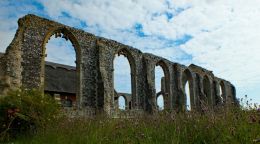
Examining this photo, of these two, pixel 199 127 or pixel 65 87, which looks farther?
pixel 65 87

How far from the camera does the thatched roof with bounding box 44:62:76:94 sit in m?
26.3

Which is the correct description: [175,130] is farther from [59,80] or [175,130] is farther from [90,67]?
[59,80]

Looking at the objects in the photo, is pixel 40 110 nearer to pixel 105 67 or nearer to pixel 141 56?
pixel 105 67

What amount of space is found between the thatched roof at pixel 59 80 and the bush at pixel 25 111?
15068 millimetres

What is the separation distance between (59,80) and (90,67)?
1167 cm

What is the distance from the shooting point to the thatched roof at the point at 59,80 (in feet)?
86.2

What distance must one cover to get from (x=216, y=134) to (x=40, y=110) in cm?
665

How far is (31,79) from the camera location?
13859 millimetres

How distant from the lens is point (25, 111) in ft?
31.8

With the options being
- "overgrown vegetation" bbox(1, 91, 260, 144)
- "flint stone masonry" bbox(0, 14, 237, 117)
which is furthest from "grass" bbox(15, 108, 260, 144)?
"flint stone masonry" bbox(0, 14, 237, 117)

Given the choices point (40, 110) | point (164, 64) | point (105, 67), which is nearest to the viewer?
point (40, 110)

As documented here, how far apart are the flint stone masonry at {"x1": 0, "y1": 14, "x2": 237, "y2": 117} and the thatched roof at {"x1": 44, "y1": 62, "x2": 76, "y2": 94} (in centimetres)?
877

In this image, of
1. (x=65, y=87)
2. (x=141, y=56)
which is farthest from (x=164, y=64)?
(x=65, y=87)

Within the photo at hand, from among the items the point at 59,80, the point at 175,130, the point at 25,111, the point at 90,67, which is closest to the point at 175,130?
the point at 175,130
